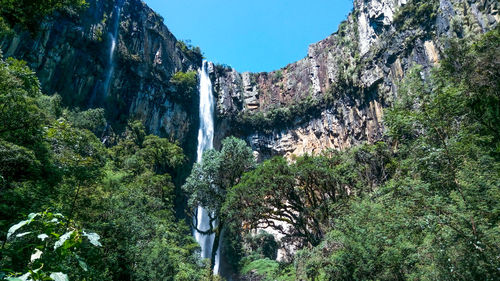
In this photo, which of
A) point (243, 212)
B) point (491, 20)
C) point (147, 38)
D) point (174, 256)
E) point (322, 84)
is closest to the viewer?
point (174, 256)

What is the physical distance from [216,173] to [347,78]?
1832cm

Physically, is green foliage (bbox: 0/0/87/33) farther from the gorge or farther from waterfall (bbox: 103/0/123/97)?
waterfall (bbox: 103/0/123/97)

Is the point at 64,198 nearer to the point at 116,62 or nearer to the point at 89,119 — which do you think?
the point at 89,119

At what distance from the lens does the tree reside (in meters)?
20.8

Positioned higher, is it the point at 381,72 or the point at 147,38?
the point at 147,38

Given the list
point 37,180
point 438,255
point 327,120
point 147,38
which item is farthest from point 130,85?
point 438,255

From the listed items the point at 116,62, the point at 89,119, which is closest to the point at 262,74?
the point at 116,62

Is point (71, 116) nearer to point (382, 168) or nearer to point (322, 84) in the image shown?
point (382, 168)

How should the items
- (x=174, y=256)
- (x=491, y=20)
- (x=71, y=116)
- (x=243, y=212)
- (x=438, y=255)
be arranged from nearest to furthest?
(x=438, y=255), (x=174, y=256), (x=243, y=212), (x=491, y=20), (x=71, y=116)

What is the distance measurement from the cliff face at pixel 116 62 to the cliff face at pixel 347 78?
6643 millimetres

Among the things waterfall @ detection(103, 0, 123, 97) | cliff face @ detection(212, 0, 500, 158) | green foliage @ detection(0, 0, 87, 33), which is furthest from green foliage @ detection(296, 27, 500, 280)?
waterfall @ detection(103, 0, 123, 97)

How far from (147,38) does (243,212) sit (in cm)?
2420

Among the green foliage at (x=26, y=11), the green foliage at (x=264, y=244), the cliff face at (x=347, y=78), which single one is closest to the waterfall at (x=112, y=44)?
the cliff face at (x=347, y=78)

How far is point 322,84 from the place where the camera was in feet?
114
